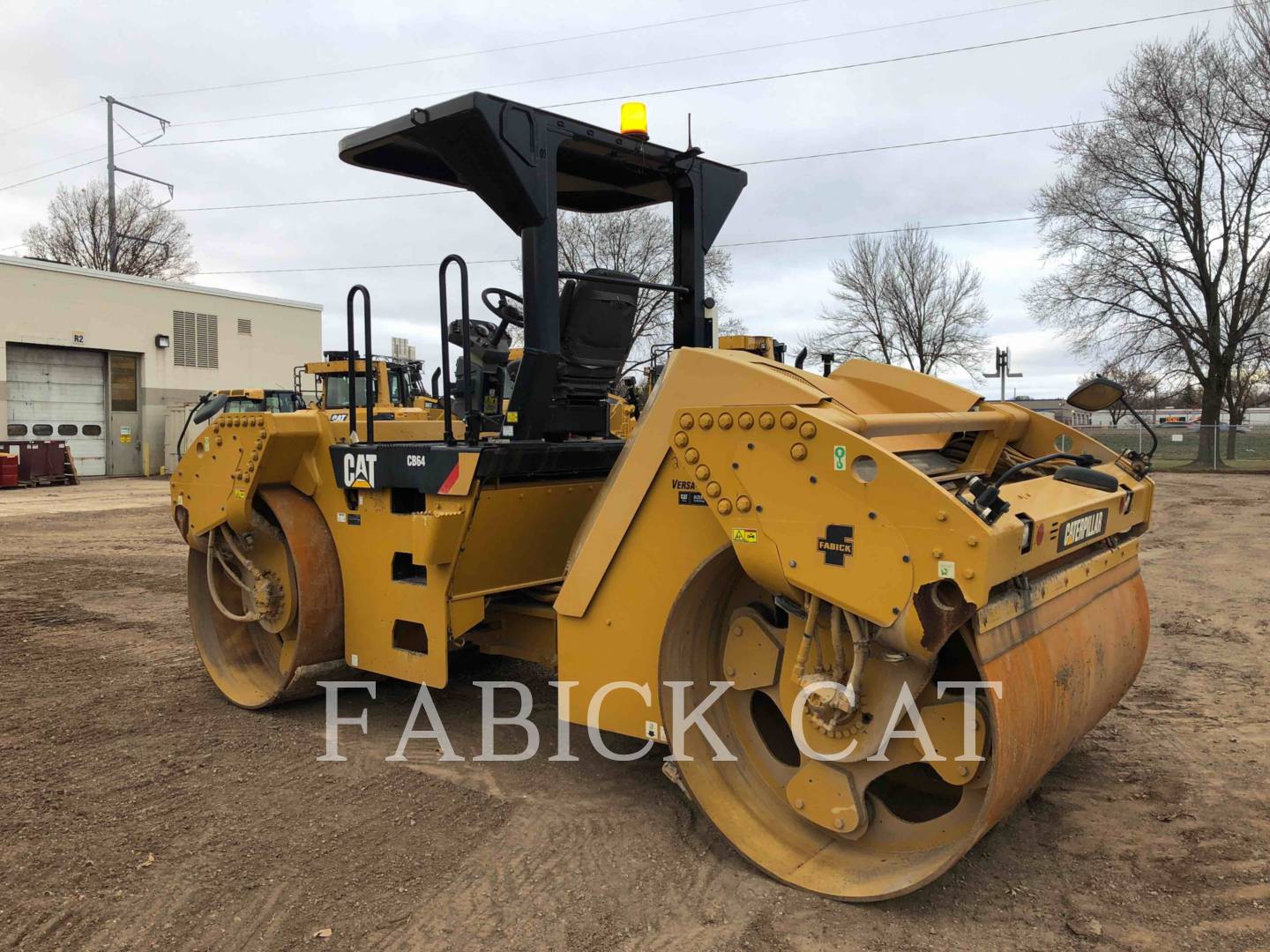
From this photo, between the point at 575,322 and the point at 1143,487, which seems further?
the point at 575,322

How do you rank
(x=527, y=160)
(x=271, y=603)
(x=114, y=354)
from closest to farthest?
(x=527, y=160) → (x=271, y=603) → (x=114, y=354)

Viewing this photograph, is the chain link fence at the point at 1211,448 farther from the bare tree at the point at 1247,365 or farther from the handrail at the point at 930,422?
the handrail at the point at 930,422

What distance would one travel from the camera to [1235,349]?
75.9ft

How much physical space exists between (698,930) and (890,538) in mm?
1251

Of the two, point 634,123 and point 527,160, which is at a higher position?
point 634,123

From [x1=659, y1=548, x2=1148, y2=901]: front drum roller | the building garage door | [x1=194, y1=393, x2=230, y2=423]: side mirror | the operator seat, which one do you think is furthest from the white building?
[x1=659, y1=548, x2=1148, y2=901]: front drum roller

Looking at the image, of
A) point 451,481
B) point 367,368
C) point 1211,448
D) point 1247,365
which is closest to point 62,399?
point 367,368

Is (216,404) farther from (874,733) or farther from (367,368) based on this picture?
(874,733)

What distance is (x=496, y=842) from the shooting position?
11.0 feet

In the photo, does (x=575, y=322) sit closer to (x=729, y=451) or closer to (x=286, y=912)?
(x=729, y=451)

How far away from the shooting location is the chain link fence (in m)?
21.9

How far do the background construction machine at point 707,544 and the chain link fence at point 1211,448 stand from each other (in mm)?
19696

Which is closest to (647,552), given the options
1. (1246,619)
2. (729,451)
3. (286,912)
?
(729,451)

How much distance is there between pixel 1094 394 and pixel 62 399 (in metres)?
25.6
